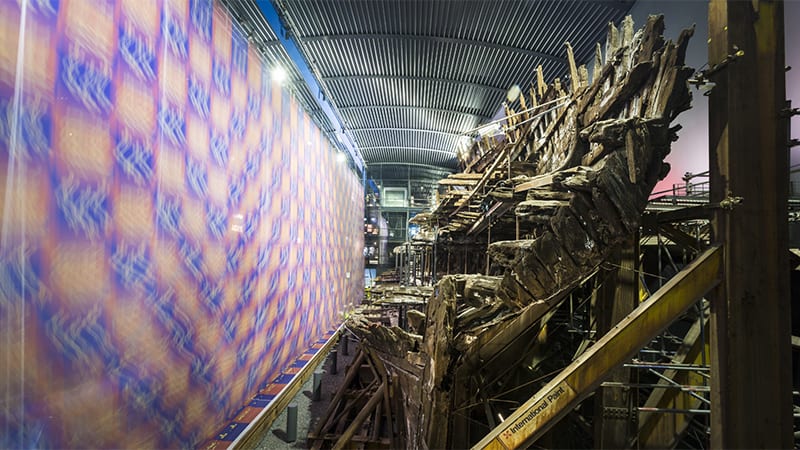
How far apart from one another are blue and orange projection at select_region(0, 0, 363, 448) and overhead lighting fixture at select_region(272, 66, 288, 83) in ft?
1.67

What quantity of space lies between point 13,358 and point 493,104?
1295cm

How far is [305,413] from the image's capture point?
651 cm

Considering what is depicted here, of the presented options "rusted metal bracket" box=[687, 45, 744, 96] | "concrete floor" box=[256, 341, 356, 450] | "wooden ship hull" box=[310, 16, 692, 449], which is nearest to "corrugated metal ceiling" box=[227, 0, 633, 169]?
"wooden ship hull" box=[310, 16, 692, 449]

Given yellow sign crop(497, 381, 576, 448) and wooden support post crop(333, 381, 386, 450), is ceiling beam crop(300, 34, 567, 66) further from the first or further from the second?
yellow sign crop(497, 381, 576, 448)

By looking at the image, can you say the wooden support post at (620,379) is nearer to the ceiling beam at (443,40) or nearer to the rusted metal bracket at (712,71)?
the rusted metal bracket at (712,71)

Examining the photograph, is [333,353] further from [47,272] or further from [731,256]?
[731,256]

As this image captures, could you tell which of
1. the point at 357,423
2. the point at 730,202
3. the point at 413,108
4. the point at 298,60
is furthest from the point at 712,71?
the point at 413,108

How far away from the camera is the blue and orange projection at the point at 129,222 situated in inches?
96.7

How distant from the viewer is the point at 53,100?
2.63 metres

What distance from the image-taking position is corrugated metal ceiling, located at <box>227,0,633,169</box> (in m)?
7.38

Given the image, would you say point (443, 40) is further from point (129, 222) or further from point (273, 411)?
point (273, 411)

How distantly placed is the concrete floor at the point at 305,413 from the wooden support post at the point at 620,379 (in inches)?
185

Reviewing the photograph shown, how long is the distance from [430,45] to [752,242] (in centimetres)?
872

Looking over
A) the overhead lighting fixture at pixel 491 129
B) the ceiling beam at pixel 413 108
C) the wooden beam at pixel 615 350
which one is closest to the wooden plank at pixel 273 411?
the wooden beam at pixel 615 350
